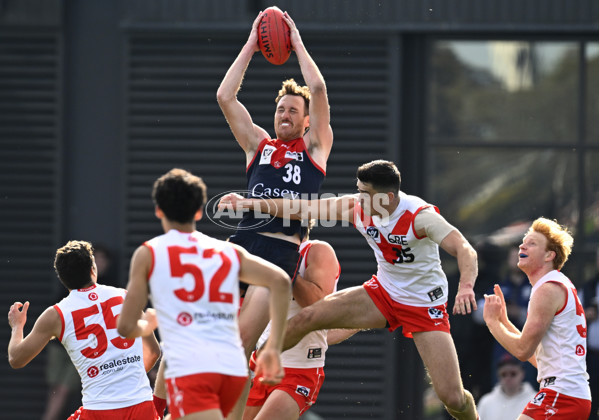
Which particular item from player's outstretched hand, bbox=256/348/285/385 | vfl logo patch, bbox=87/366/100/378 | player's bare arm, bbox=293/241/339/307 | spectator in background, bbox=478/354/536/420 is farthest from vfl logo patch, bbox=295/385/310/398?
spectator in background, bbox=478/354/536/420

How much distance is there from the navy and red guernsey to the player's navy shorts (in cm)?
7

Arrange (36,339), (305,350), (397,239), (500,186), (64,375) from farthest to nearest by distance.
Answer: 1. (500,186)
2. (64,375)
3. (305,350)
4. (397,239)
5. (36,339)

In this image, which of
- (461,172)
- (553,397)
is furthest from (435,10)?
(553,397)

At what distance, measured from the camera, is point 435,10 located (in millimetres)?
9820

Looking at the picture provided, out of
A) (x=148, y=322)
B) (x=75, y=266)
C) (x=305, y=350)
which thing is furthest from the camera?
(x=305, y=350)

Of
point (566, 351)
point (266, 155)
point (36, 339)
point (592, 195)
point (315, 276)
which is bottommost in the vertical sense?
point (566, 351)

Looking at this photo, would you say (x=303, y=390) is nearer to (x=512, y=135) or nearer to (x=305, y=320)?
(x=305, y=320)

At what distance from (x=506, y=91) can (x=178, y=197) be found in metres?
6.36

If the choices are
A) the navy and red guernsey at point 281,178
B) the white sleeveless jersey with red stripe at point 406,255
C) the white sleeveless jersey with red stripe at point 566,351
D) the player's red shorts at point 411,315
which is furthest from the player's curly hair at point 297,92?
the white sleeveless jersey with red stripe at point 566,351

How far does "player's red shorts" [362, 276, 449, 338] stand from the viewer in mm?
6352

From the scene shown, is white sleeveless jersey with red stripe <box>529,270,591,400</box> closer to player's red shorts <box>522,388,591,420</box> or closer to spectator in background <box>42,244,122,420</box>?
player's red shorts <box>522,388,591,420</box>

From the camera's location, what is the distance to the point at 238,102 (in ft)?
22.0

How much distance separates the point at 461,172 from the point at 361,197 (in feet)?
13.3

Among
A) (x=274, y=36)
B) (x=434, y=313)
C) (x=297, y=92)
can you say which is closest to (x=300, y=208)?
(x=297, y=92)
